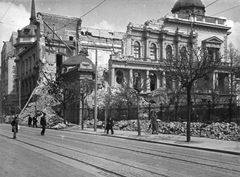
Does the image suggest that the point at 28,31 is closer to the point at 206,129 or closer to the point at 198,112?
the point at 198,112

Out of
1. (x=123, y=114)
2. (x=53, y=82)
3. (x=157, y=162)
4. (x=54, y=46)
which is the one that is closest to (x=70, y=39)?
(x=54, y=46)

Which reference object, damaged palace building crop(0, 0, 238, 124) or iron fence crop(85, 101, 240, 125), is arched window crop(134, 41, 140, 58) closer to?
damaged palace building crop(0, 0, 238, 124)

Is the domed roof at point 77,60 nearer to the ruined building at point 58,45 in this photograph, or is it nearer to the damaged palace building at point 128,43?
the damaged palace building at point 128,43

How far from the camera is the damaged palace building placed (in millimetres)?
53250

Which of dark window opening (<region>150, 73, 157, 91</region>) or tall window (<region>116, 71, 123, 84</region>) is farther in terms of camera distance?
dark window opening (<region>150, 73, 157, 91</region>)

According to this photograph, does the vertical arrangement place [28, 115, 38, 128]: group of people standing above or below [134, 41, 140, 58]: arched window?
below

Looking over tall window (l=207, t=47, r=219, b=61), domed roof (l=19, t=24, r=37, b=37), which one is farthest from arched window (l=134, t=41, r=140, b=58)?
domed roof (l=19, t=24, r=37, b=37)

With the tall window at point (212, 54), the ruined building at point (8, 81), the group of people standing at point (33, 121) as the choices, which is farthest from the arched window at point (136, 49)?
the ruined building at point (8, 81)

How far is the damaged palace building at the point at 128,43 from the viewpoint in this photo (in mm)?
53250

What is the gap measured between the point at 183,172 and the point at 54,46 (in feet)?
178

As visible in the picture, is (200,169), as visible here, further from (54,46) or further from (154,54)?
(54,46)

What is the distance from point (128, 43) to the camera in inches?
2181

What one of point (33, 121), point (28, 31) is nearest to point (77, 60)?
point (33, 121)

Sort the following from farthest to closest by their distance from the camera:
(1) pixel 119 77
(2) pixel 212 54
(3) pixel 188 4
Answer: (3) pixel 188 4 < (1) pixel 119 77 < (2) pixel 212 54
